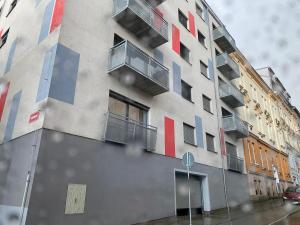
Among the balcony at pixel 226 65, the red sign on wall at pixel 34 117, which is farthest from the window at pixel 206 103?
the red sign on wall at pixel 34 117

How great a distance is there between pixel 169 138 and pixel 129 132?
304cm

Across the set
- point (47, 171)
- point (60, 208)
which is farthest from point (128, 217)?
point (47, 171)

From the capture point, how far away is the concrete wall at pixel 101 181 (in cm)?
745

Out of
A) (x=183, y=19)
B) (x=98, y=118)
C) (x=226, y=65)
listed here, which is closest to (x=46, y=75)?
(x=98, y=118)

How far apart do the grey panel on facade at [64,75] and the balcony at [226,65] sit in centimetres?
1489

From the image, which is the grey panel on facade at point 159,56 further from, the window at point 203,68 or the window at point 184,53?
the window at point 203,68

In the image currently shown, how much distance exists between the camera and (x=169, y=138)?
12914mm

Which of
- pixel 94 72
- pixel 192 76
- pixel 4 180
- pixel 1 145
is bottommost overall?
pixel 4 180

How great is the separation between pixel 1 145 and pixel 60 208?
14.7 feet

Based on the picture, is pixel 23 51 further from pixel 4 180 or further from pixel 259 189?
pixel 259 189

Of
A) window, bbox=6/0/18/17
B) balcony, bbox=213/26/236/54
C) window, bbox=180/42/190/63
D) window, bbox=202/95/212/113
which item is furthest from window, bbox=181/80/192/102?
window, bbox=6/0/18/17

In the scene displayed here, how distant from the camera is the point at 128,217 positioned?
31.3ft

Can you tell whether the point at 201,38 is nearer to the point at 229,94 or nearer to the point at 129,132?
the point at 229,94

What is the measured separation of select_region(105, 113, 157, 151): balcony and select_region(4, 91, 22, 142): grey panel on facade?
366cm
